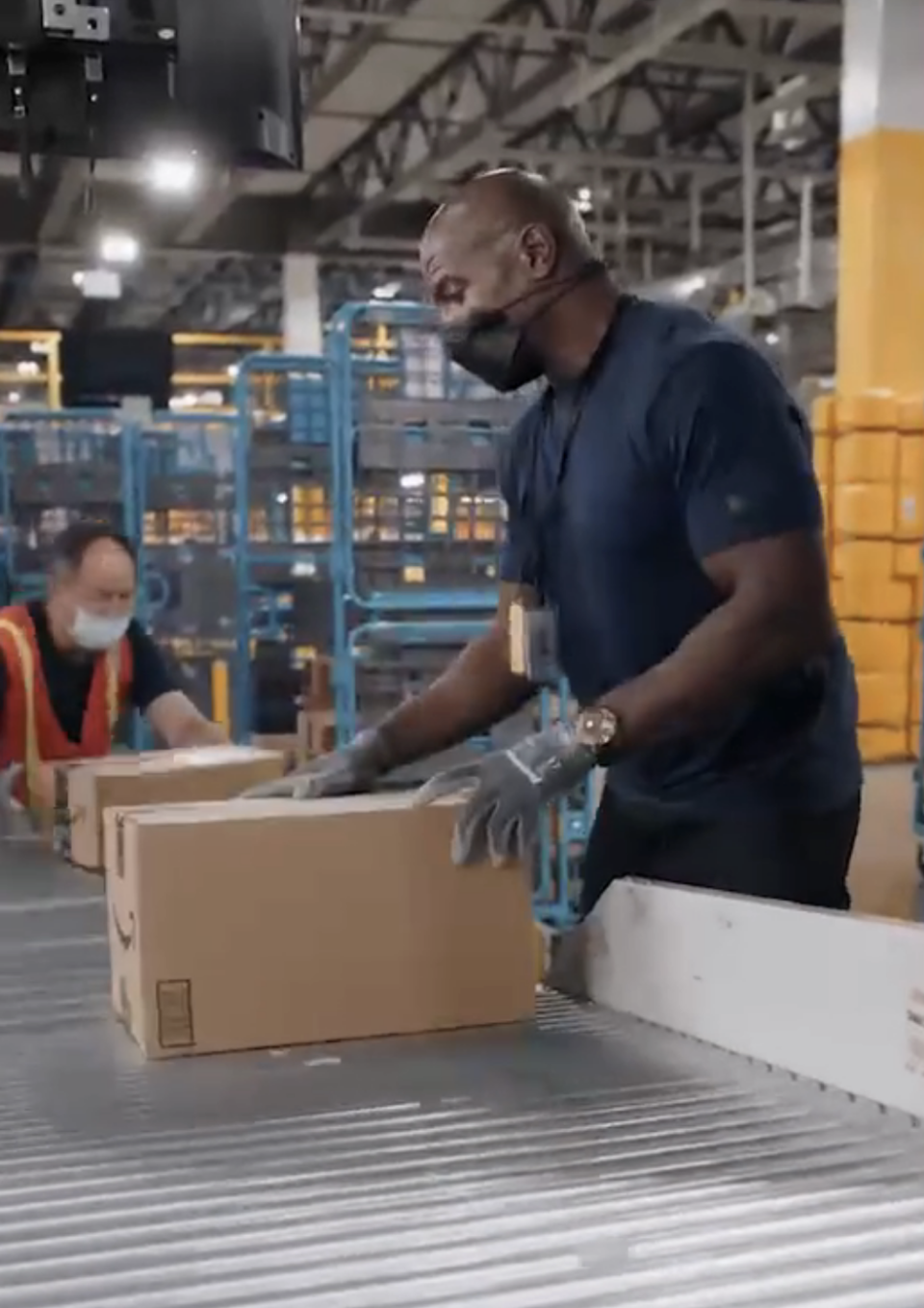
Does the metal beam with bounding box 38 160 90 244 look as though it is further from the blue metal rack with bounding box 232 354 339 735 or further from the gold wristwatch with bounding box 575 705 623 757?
the gold wristwatch with bounding box 575 705 623 757

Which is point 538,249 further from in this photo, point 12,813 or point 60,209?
point 60,209

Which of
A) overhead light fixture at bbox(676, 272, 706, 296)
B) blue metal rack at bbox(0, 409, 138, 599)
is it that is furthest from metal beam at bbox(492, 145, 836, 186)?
blue metal rack at bbox(0, 409, 138, 599)

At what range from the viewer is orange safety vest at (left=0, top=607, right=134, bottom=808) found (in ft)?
13.6

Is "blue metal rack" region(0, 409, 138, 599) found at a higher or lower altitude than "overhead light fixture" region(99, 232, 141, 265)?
lower

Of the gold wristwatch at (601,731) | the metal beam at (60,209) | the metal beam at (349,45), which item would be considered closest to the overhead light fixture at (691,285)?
the metal beam at (349,45)

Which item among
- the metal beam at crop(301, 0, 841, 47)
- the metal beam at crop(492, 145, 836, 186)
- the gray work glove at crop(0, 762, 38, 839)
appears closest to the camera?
the gray work glove at crop(0, 762, 38, 839)

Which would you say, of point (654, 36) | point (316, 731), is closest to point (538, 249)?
point (316, 731)

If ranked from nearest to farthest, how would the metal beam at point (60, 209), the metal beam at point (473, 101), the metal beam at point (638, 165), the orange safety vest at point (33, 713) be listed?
the orange safety vest at point (33, 713) < the metal beam at point (473, 101) < the metal beam at point (638, 165) < the metal beam at point (60, 209)

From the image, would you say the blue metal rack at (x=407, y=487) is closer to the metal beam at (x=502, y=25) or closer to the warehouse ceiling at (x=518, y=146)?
the warehouse ceiling at (x=518, y=146)

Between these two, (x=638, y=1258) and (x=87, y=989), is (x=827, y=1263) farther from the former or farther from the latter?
(x=87, y=989)

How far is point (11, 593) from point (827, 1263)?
28.5 feet

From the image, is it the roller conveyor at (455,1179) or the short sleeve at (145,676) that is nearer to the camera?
the roller conveyor at (455,1179)

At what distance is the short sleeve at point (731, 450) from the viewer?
2006 mm

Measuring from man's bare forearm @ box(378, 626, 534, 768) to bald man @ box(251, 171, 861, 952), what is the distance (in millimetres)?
73
